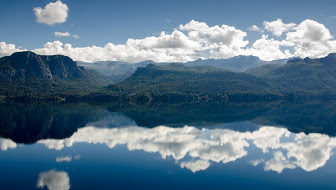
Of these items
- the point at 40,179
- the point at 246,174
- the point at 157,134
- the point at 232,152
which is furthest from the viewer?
the point at 157,134

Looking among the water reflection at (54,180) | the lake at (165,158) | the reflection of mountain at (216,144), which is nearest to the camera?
the water reflection at (54,180)

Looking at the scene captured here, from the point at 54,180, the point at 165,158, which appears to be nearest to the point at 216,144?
the point at 165,158

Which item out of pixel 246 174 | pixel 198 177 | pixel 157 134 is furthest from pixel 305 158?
pixel 157 134

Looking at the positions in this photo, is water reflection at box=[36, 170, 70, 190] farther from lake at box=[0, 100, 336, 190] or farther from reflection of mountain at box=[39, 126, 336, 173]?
reflection of mountain at box=[39, 126, 336, 173]

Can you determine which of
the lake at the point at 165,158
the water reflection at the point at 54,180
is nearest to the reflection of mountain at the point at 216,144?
the lake at the point at 165,158

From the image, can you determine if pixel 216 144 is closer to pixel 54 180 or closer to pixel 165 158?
pixel 165 158

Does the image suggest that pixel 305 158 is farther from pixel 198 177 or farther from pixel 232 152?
pixel 198 177

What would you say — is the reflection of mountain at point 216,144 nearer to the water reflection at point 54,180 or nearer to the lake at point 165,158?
the lake at point 165,158

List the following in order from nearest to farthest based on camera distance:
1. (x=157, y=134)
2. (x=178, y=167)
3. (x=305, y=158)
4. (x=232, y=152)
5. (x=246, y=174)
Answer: (x=246, y=174)
(x=178, y=167)
(x=305, y=158)
(x=232, y=152)
(x=157, y=134)

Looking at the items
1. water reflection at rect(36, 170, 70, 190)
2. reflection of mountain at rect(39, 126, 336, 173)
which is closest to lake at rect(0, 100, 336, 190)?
water reflection at rect(36, 170, 70, 190)

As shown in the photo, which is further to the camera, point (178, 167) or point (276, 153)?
point (276, 153)

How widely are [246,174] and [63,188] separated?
103ft

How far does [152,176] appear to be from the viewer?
4716cm

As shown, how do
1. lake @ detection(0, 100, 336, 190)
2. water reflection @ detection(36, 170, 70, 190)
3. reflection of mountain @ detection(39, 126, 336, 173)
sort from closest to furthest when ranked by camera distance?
water reflection @ detection(36, 170, 70, 190) < lake @ detection(0, 100, 336, 190) < reflection of mountain @ detection(39, 126, 336, 173)
